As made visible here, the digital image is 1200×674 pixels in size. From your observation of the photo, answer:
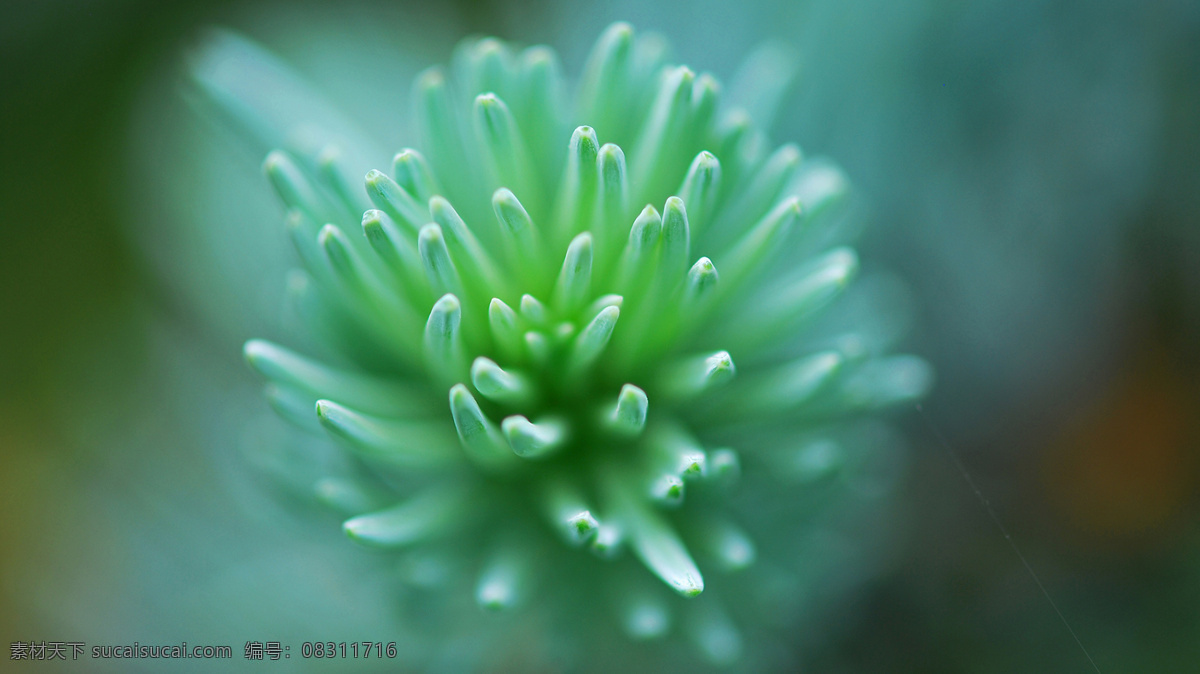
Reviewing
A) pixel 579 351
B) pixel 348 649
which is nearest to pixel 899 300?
pixel 579 351

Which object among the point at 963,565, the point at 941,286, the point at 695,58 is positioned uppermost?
the point at 695,58

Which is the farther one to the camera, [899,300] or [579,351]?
[899,300]

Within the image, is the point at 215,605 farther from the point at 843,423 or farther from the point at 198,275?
the point at 843,423

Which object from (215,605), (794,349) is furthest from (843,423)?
(215,605)

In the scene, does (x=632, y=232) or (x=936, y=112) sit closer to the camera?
(x=632, y=232)

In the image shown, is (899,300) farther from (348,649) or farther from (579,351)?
(348,649)
